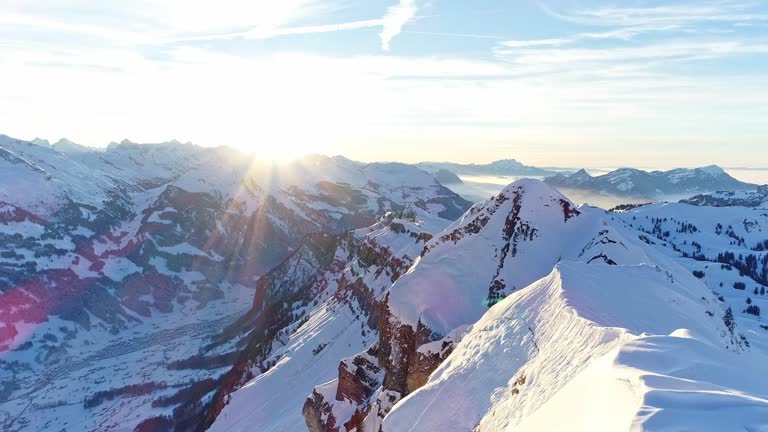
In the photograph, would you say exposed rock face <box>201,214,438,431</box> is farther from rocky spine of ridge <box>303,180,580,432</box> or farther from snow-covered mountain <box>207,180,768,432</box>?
snow-covered mountain <box>207,180,768,432</box>

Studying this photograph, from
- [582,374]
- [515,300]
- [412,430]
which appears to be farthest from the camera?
[515,300]

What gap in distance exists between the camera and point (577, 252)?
7288 centimetres

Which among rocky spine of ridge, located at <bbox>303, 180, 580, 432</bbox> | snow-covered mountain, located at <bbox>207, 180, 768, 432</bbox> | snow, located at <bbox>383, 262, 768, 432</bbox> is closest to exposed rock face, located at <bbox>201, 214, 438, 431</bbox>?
rocky spine of ridge, located at <bbox>303, 180, 580, 432</bbox>

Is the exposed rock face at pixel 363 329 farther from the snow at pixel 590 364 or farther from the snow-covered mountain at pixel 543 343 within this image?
the snow at pixel 590 364

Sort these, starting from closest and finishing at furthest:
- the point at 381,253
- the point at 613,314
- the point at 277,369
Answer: the point at 613,314, the point at 277,369, the point at 381,253

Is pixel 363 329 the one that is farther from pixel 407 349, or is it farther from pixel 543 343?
pixel 543 343

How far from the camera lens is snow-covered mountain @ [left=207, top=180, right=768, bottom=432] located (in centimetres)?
2155

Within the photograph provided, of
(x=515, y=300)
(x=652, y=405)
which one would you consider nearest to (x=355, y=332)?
(x=515, y=300)

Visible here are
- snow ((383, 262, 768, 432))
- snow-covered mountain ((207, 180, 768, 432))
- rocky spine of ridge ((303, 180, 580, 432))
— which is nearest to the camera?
snow ((383, 262, 768, 432))

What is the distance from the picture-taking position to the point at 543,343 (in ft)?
121

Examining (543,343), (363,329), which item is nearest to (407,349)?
(543,343)

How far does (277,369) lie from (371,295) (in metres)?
31.1

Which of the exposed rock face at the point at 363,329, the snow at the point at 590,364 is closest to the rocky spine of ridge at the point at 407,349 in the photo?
the exposed rock face at the point at 363,329

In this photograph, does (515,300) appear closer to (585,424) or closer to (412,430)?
(412,430)
